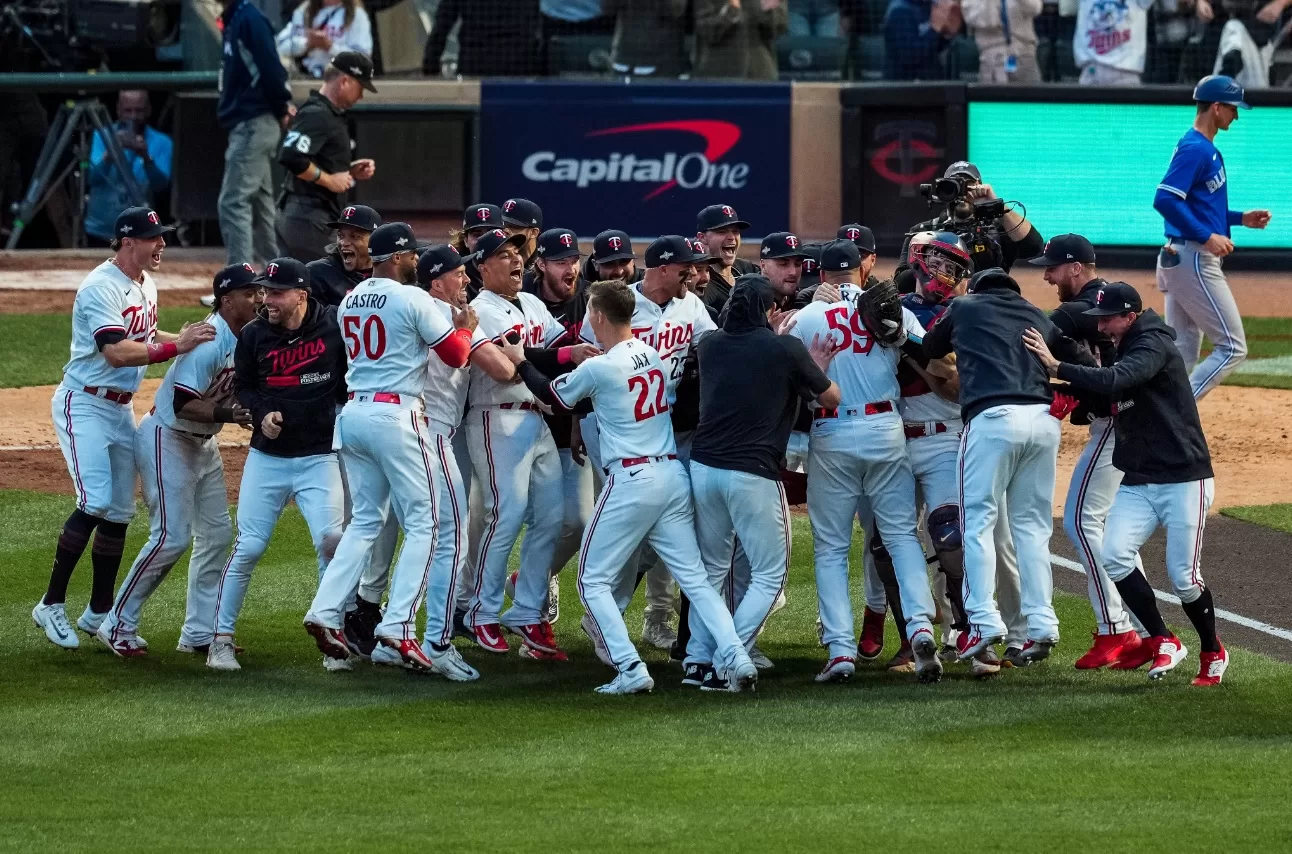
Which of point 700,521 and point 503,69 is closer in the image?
point 700,521

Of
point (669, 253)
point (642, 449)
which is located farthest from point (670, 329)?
point (642, 449)

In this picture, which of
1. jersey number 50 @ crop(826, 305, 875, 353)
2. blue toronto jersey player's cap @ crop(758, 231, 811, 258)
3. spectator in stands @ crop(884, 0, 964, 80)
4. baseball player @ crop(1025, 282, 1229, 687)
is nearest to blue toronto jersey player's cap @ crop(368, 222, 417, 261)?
blue toronto jersey player's cap @ crop(758, 231, 811, 258)

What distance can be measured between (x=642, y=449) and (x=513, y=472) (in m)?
0.76

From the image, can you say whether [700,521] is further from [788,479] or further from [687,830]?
[687,830]

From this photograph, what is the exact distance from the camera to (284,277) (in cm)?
766

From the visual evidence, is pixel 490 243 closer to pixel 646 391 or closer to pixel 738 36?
pixel 646 391

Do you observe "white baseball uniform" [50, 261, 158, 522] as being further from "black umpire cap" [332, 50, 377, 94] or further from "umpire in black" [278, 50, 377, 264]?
"black umpire cap" [332, 50, 377, 94]

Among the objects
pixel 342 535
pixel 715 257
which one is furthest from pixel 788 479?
pixel 342 535

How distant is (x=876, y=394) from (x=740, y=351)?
60cm

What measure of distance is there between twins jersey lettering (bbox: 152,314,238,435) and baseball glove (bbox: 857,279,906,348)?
2610 mm

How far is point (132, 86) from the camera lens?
17.2 m

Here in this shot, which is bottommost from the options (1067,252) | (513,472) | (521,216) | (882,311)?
(513,472)

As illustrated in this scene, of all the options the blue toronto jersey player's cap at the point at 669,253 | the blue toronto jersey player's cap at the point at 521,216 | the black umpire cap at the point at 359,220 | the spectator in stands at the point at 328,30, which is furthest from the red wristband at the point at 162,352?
the spectator in stands at the point at 328,30

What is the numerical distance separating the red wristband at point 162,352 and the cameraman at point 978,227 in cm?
314
